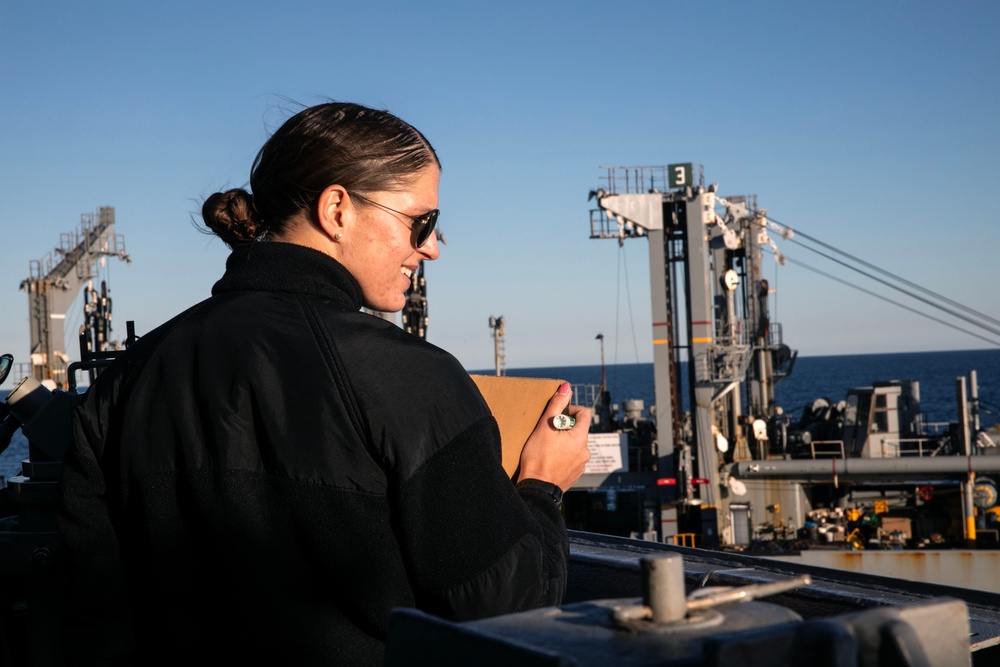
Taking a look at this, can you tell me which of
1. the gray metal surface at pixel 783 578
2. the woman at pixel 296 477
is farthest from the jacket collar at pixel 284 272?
the gray metal surface at pixel 783 578

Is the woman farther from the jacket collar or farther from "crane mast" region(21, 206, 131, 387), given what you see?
"crane mast" region(21, 206, 131, 387)

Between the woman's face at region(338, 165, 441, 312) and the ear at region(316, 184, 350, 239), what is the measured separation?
0.06ft

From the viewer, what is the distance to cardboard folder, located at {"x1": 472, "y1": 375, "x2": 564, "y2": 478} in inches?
74.5

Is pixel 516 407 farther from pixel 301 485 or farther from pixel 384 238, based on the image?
pixel 301 485

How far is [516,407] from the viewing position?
6.32ft

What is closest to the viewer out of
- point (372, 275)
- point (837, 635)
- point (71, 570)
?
point (837, 635)

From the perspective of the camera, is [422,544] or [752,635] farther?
[422,544]

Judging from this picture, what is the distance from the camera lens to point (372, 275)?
1.75 metres

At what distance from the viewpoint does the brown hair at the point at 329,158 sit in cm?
166

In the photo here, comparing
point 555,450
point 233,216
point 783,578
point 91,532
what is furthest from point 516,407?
point 783,578

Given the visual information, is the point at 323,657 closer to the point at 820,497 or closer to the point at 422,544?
the point at 422,544

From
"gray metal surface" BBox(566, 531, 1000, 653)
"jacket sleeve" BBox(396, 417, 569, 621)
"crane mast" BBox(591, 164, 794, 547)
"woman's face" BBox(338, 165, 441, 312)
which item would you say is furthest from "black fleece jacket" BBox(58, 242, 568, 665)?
"crane mast" BBox(591, 164, 794, 547)

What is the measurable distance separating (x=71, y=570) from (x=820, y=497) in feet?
74.0

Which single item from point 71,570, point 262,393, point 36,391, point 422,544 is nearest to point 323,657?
point 422,544
